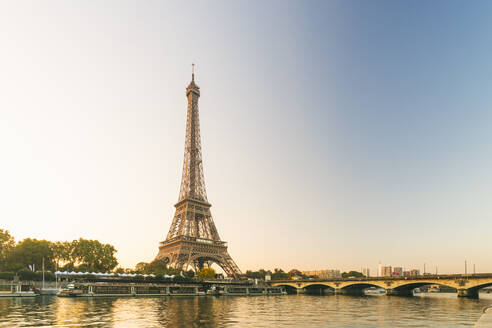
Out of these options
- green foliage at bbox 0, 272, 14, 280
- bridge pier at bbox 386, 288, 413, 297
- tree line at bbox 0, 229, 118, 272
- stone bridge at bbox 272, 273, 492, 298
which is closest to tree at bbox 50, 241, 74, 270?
tree line at bbox 0, 229, 118, 272

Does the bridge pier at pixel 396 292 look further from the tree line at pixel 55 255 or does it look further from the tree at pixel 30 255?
the tree at pixel 30 255

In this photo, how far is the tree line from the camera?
102625 mm

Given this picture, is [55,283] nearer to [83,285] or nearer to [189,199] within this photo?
[83,285]

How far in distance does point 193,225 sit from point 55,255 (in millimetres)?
44819

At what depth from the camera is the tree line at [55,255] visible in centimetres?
10262

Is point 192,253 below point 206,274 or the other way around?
the other way around

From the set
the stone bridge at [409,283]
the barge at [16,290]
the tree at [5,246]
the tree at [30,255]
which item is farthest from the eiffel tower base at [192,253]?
the tree at [5,246]

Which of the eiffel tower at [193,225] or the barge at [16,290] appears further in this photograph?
the eiffel tower at [193,225]

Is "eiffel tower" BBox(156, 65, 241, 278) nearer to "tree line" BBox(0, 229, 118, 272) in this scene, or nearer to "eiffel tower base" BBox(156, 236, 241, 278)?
"eiffel tower base" BBox(156, 236, 241, 278)

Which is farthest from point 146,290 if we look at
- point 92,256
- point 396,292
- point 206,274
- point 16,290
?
point 396,292

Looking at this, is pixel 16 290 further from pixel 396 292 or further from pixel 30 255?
pixel 396 292

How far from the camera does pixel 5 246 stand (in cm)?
10562

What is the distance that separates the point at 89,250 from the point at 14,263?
20999 millimetres

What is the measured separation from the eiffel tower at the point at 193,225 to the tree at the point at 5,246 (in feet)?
152
